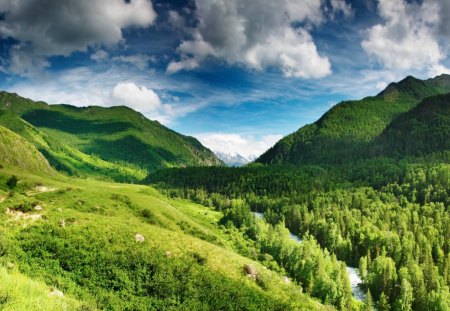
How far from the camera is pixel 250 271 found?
4289 inches

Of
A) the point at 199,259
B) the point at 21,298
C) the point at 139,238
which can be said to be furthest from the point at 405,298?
the point at 21,298

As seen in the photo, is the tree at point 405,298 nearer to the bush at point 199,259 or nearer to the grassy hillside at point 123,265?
the grassy hillside at point 123,265

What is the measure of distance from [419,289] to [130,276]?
114 meters

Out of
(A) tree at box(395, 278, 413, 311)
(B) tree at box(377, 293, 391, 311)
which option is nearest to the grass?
(B) tree at box(377, 293, 391, 311)

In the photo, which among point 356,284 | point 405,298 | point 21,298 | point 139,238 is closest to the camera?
point 21,298

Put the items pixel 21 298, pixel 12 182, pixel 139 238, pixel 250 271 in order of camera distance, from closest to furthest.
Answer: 1. pixel 21 298
2. pixel 139 238
3. pixel 250 271
4. pixel 12 182

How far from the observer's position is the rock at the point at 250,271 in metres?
107

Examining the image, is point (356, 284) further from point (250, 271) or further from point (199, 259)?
point (199, 259)

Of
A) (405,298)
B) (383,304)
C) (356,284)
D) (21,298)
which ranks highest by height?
(21,298)

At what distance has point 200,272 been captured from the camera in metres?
101

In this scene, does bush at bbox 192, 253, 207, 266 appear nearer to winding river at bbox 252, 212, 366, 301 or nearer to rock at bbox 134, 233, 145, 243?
rock at bbox 134, 233, 145, 243

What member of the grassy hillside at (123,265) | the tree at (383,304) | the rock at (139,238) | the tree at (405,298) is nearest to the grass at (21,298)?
the grassy hillside at (123,265)

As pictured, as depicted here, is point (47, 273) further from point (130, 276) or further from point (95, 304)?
point (130, 276)

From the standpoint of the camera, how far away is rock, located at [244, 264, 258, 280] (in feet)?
352
